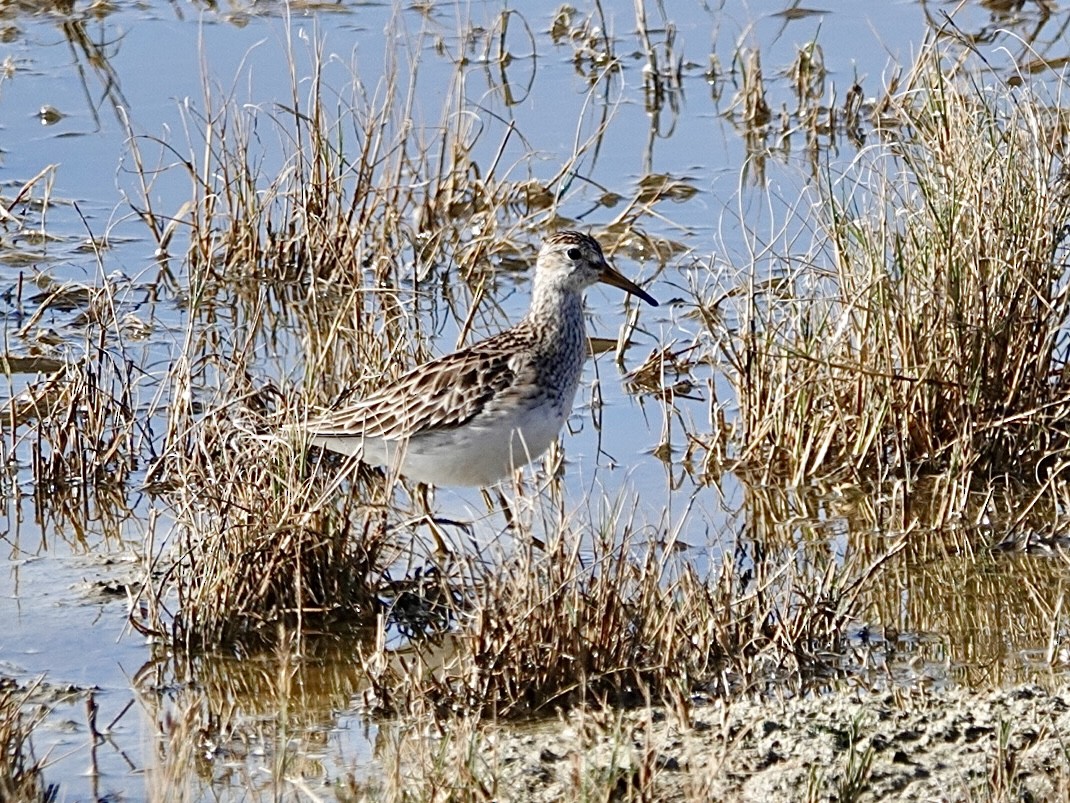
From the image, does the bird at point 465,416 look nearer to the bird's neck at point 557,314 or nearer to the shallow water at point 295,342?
the bird's neck at point 557,314

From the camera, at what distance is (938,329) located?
295 inches

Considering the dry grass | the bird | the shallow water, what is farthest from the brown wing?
the dry grass

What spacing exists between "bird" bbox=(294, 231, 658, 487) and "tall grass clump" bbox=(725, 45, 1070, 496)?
0.95 m

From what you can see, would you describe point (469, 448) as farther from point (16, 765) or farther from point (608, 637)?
point (16, 765)

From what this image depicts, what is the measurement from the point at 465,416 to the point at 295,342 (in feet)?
8.73

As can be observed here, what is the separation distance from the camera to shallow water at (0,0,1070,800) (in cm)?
615

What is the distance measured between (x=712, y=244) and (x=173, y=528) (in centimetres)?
425

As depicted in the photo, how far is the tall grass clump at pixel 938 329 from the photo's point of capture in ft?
24.3

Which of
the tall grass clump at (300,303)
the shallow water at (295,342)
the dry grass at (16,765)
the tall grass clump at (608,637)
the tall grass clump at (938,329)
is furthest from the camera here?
the tall grass clump at (938,329)

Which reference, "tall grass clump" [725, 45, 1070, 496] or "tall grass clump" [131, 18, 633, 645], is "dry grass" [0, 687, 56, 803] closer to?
"tall grass clump" [131, 18, 633, 645]

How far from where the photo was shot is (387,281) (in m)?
9.50

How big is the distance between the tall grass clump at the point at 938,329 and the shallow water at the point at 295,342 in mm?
310

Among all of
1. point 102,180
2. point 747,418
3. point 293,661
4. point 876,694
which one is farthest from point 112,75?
point 876,694

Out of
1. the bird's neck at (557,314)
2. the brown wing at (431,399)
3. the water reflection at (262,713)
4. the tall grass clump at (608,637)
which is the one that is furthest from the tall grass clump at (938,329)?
the water reflection at (262,713)
